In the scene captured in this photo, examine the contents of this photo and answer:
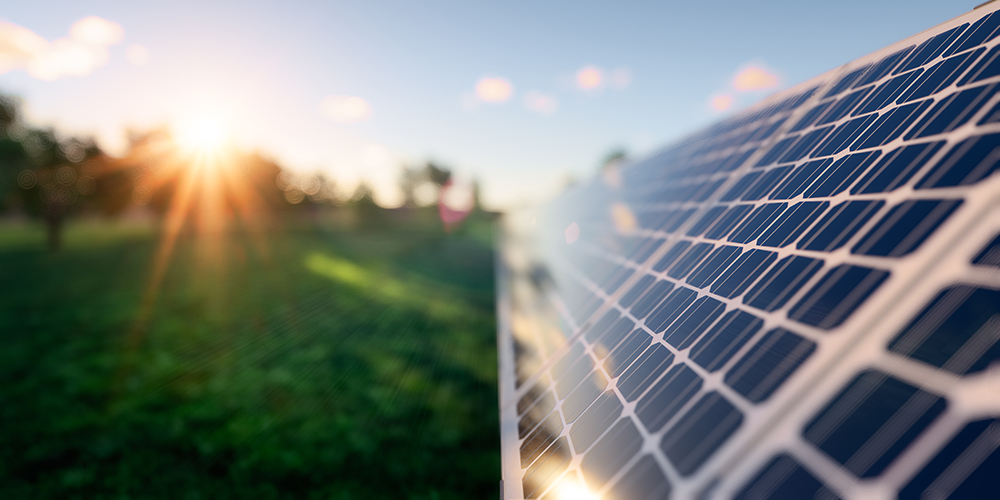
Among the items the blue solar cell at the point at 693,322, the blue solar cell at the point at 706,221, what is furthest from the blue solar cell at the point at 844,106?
the blue solar cell at the point at 693,322

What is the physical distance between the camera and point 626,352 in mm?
3258

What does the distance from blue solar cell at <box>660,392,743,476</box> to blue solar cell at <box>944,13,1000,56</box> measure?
13.8 feet

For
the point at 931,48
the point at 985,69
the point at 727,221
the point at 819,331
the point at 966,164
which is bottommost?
the point at 819,331

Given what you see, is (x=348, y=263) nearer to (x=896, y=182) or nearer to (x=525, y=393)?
(x=525, y=393)

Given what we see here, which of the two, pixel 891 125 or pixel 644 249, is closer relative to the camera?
pixel 891 125

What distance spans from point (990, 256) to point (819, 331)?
72cm

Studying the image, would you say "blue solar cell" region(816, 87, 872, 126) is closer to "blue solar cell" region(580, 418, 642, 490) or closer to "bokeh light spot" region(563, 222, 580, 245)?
"blue solar cell" region(580, 418, 642, 490)

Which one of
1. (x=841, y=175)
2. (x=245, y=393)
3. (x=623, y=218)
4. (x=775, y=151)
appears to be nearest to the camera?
(x=841, y=175)

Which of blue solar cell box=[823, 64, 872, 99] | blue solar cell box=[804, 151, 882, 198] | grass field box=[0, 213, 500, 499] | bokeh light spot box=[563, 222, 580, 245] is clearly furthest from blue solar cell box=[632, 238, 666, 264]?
grass field box=[0, 213, 500, 499]

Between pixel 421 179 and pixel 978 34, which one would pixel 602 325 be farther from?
pixel 421 179

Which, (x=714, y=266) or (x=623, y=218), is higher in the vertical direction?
(x=623, y=218)

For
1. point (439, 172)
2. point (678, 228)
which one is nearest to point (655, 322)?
point (678, 228)

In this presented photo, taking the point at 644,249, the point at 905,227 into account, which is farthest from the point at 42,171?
the point at 905,227

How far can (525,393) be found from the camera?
13.3ft
